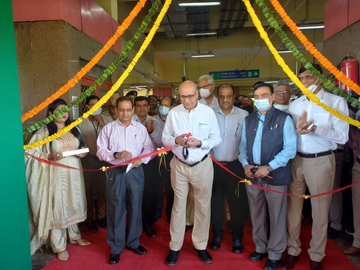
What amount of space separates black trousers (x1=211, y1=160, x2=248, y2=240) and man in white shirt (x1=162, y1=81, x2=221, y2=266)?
1.03 feet

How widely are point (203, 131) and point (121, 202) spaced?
3.57 feet

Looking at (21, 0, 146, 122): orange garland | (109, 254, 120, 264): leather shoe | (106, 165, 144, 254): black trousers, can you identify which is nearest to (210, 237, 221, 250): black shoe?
(106, 165, 144, 254): black trousers

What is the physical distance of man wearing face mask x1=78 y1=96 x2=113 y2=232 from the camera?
355 cm

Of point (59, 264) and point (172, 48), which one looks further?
point (172, 48)

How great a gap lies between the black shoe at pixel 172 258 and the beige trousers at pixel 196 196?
4 cm

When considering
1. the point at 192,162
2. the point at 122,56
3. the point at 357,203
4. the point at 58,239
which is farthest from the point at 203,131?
the point at 58,239

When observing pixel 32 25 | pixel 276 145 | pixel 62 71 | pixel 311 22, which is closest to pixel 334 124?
pixel 276 145

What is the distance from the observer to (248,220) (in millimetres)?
3826

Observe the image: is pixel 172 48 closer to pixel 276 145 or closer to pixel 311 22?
pixel 311 22

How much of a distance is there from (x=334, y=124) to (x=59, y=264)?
2.90 meters

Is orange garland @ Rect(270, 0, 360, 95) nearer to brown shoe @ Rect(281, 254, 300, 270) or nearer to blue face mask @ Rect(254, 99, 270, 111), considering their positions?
blue face mask @ Rect(254, 99, 270, 111)

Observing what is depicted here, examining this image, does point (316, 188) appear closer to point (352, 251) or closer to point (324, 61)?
point (352, 251)

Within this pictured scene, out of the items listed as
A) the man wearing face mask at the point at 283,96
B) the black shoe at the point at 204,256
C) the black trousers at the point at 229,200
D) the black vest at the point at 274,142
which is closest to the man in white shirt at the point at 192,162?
the black shoe at the point at 204,256

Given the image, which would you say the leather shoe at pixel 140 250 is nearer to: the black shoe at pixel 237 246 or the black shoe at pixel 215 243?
the black shoe at pixel 215 243
